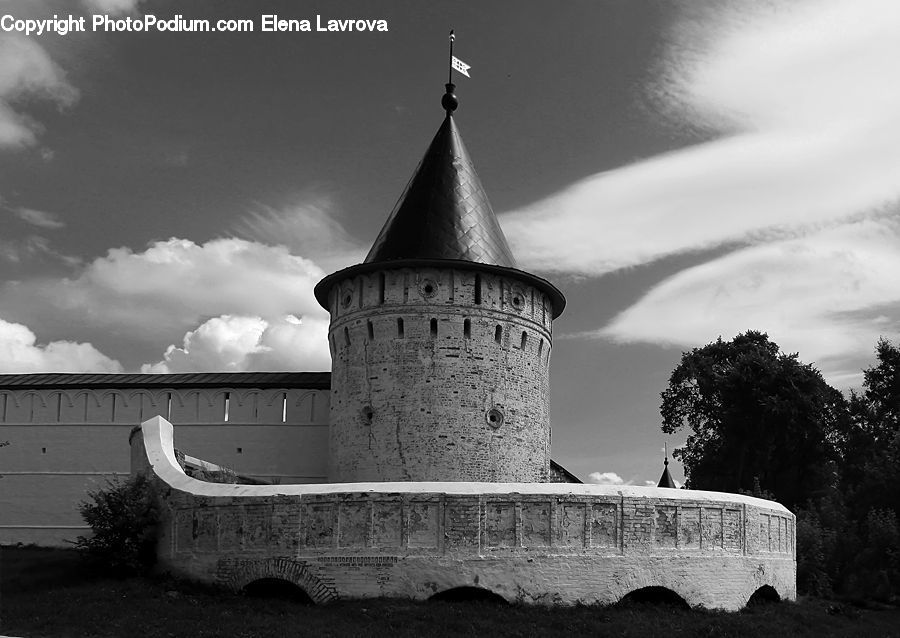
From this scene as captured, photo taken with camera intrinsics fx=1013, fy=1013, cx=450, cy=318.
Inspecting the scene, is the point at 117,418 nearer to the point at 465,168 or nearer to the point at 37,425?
the point at 37,425

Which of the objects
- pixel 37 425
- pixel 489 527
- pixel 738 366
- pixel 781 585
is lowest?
pixel 781 585

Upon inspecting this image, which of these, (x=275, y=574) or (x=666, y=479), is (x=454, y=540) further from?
(x=666, y=479)

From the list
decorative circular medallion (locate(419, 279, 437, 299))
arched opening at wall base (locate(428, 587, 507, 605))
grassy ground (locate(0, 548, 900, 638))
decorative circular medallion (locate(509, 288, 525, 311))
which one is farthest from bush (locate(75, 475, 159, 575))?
decorative circular medallion (locate(509, 288, 525, 311))

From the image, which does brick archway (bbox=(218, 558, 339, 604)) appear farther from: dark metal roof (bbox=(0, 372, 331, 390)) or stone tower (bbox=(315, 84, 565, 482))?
dark metal roof (bbox=(0, 372, 331, 390))

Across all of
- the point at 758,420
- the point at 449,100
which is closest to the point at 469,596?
the point at 449,100

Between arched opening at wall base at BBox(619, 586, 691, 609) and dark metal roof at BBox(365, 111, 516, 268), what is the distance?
29.1ft

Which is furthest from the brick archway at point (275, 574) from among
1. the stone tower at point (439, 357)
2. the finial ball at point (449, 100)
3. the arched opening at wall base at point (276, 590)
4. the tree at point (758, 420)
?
the tree at point (758, 420)

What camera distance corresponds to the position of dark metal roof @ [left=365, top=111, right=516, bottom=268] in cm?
2436

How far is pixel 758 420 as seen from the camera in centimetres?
3634

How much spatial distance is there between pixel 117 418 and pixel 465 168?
38.5 feet

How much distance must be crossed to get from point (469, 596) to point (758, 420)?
2142 centimetres

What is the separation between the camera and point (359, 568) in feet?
58.0

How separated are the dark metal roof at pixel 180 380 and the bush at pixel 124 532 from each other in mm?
8228

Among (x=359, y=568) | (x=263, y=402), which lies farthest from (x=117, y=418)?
(x=359, y=568)
